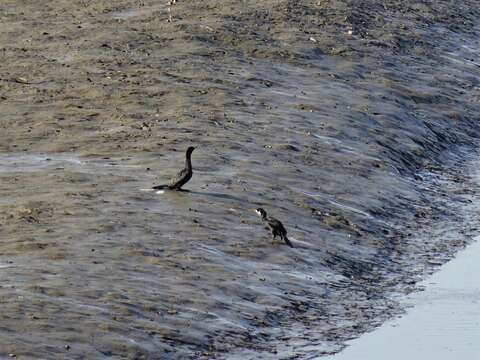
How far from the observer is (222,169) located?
2028 cm

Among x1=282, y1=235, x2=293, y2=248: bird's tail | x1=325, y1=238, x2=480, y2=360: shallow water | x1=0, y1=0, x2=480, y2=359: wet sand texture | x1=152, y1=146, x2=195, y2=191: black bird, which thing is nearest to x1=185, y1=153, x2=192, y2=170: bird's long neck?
x1=152, y1=146, x2=195, y2=191: black bird

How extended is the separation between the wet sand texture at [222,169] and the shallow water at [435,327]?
277mm

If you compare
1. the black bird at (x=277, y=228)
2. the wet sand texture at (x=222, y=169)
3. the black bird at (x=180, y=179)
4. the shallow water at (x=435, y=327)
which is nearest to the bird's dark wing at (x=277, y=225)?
the black bird at (x=277, y=228)

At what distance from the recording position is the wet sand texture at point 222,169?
584 inches

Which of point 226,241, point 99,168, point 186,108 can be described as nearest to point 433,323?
point 226,241

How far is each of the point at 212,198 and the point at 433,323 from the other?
419cm

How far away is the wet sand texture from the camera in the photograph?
14.8m

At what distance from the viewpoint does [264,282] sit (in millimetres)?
16250

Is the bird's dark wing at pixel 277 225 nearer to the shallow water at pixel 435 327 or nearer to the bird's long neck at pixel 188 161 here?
the shallow water at pixel 435 327

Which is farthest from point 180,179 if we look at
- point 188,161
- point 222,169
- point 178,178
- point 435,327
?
point 435,327

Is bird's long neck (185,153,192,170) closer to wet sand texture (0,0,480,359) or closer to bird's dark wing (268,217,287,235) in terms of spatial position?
wet sand texture (0,0,480,359)

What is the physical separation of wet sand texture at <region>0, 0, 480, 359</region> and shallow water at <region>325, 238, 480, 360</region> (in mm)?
277

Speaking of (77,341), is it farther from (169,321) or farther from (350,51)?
(350,51)

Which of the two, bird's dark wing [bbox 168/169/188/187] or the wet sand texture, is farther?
bird's dark wing [bbox 168/169/188/187]
